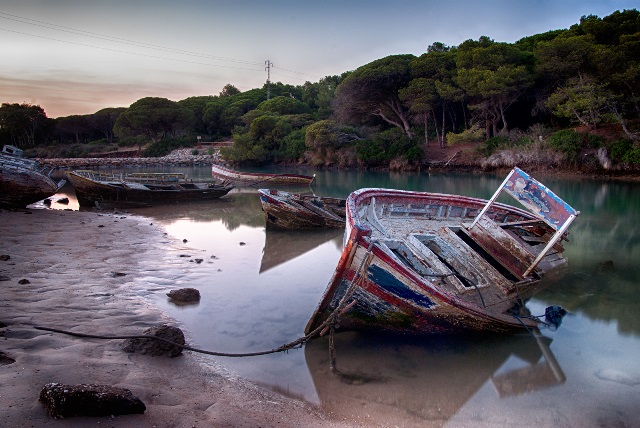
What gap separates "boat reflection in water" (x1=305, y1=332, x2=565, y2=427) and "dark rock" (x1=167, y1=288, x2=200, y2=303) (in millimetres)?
2462

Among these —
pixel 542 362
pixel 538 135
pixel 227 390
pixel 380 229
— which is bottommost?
pixel 542 362

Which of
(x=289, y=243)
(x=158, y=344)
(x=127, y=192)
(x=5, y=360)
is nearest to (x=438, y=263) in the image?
(x=158, y=344)

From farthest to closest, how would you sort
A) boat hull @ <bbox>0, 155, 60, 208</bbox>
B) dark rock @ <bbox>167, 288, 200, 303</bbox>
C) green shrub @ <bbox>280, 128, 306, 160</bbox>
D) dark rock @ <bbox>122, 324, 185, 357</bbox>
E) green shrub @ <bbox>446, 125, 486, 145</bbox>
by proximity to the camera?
green shrub @ <bbox>280, 128, 306, 160</bbox> → green shrub @ <bbox>446, 125, 486, 145</bbox> → boat hull @ <bbox>0, 155, 60, 208</bbox> → dark rock @ <bbox>167, 288, 200, 303</bbox> → dark rock @ <bbox>122, 324, 185, 357</bbox>

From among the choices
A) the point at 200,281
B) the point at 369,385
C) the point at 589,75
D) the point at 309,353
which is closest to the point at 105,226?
the point at 200,281

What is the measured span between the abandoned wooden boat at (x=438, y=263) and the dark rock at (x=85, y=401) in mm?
2572

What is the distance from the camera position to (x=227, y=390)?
4426 mm

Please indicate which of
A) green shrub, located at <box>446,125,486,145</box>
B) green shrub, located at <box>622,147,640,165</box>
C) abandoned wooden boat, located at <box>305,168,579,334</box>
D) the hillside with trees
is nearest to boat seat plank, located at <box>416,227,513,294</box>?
abandoned wooden boat, located at <box>305,168,579,334</box>

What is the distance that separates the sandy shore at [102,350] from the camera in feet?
11.7

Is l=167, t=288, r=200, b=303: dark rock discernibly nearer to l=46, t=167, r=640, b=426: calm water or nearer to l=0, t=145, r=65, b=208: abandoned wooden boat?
l=46, t=167, r=640, b=426: calm water

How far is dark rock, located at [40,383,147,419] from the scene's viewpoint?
3094 millimetres

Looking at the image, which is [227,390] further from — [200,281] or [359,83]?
[359,83]

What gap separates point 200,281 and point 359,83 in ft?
108

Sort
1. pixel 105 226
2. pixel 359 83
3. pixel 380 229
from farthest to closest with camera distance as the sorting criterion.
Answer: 1. pixel 359 83
2. pixel 105 226
3. pixel 380 229

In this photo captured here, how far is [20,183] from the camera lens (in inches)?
563
